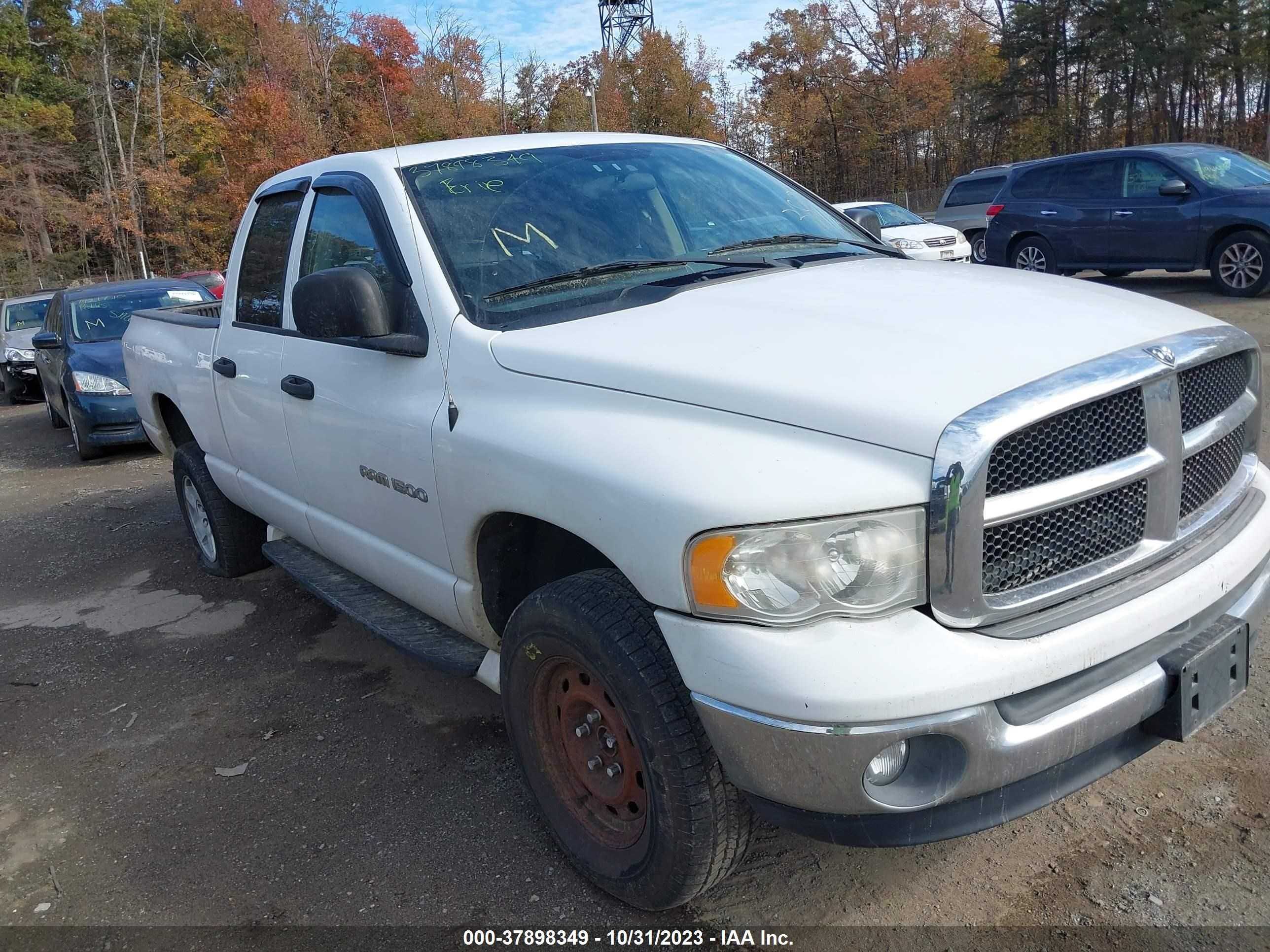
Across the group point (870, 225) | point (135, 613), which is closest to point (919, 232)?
point (870, 225)

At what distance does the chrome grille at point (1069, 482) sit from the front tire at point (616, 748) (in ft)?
2.08

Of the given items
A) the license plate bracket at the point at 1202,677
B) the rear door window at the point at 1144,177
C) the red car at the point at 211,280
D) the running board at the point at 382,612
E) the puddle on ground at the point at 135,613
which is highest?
A: the rear door window at the point at 1144,177

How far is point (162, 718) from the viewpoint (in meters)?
4.00

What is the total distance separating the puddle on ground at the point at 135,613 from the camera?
502 centimetres

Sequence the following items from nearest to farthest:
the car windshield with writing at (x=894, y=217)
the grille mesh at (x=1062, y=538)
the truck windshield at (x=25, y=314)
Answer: the grille mesh at (x=1062, y=538), the car windshield with writing at (x=894, y=217), the truck windshield at (x=25, y=314)

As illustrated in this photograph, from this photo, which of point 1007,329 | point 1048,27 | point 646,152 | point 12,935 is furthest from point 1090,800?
point 1048,27

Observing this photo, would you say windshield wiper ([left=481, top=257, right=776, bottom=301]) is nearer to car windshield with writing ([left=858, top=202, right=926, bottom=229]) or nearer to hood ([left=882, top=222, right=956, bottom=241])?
hood ([left=882, top=222, right=956, bottom=241])

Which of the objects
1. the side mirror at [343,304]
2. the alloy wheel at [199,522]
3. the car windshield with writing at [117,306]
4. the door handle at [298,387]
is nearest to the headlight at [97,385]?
the car windshield with writing at [117,306]

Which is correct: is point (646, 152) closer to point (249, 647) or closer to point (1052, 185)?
point (249, 647)

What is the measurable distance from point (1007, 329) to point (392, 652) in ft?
10.1

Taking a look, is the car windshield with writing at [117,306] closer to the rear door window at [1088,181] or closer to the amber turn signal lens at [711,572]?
the amber turn signal lens at [711,572]

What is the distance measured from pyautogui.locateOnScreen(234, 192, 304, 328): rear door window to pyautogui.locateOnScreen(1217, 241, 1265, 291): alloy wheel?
1071 cm

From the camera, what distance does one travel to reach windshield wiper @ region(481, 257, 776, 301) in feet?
9.86

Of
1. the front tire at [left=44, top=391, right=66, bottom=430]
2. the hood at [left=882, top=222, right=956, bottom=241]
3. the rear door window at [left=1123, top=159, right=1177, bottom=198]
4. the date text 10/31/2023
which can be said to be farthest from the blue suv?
the front tire at [left=44, top=391, right=66, bottom=430]
